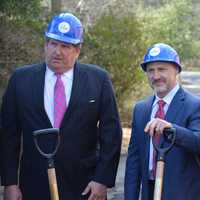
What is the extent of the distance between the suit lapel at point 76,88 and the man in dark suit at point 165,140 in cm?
47

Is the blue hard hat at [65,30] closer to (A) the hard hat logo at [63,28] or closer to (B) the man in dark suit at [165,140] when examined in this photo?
(A) the hard hat logo at [63,28]

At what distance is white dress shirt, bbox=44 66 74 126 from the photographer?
5.07 meters

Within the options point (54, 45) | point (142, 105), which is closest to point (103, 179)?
point (142, 105)

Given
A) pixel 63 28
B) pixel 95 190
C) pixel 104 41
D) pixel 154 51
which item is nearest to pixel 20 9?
pixel 104 41

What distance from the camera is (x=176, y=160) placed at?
4707mm

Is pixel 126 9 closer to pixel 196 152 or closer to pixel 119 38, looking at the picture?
pixel 119 38

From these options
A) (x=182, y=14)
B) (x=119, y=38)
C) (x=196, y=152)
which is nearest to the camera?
(x=196, y=152)

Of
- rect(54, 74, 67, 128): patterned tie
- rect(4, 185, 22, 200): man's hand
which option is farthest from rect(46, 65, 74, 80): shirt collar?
rect(4, 185, 22, 200): man's hand

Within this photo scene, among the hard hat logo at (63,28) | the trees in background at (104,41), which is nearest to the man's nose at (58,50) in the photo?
the hard hat logo at (63,28)

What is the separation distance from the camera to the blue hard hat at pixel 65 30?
495 cm

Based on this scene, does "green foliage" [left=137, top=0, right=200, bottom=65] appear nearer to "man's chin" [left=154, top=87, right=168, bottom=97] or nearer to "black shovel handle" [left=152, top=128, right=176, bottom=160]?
"man's chin" [left=154, top=87, right=168, bottom=97]

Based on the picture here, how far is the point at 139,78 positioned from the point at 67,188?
11814mm

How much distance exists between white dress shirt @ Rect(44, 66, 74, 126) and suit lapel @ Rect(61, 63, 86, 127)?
0.10ft

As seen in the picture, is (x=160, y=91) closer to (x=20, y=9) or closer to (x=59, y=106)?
(x=59, y=106)
